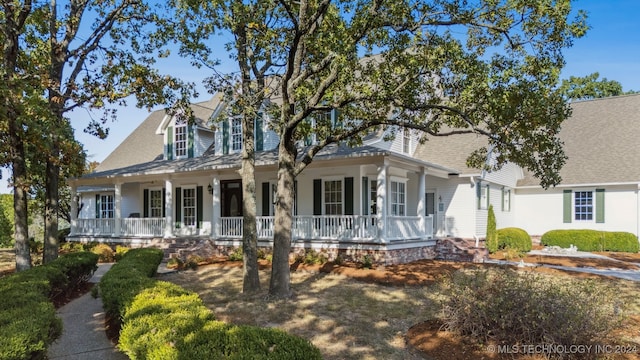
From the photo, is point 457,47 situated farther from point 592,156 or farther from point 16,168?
point 592,156

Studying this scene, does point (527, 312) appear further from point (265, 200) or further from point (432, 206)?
point (432, 206)

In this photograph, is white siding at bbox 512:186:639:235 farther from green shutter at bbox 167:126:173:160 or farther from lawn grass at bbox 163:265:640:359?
green shutter at bbox 167:126:173:160

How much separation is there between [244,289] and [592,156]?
1882 cm

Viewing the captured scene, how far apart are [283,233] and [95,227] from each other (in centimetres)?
1490

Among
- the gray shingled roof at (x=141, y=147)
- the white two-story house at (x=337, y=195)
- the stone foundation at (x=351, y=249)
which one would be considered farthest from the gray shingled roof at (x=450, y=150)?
the gray shingled roof at (x=141, y=147)

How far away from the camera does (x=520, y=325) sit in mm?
5879

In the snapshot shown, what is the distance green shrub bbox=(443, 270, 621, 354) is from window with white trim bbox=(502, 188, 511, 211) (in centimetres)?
1541

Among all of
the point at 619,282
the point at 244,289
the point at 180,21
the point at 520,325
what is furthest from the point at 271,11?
the point at 619,282

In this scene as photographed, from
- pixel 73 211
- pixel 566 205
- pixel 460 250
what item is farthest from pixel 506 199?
pixel 73 211

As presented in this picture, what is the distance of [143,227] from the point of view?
19156mm

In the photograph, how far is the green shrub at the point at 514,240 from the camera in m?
18.5

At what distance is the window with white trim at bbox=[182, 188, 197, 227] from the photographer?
20.0 metres

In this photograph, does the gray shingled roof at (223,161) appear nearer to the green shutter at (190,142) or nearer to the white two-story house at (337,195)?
the white two-story house at (337,195)

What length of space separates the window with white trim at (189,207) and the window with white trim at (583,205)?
17.7m
